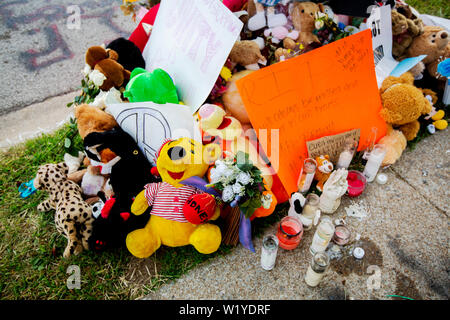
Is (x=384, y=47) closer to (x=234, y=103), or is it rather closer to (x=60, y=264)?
(x=234, y=103)

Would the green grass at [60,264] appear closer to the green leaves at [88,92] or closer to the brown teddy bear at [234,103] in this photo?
the brown teddy bear at [234,103]

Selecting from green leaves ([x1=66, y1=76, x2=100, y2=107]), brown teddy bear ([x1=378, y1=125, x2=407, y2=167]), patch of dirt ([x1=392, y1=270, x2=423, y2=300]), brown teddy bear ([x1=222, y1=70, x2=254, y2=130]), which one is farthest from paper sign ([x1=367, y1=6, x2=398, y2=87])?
green leaves ([x1=66, y1=76, x2=100, y2=107])

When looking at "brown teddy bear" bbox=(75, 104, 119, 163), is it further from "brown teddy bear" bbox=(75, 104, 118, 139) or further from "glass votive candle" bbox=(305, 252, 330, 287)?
"glass votive candle" bbox=(305, 252, 330, 287)

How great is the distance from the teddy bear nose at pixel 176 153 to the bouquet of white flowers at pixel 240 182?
212mm

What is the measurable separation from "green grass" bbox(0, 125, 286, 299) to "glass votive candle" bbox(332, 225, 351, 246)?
324 millimetres

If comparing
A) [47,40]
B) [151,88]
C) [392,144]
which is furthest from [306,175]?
[47,40]

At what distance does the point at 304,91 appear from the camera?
1703 millimetres

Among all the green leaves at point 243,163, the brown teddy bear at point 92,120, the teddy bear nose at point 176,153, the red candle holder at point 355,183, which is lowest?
the red candle holder at point 355,183

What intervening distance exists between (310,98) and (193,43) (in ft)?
2.73

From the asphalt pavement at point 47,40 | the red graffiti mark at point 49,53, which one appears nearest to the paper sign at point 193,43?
the asphalt pavement at point 47,40

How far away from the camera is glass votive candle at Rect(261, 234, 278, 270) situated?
144 centimetres

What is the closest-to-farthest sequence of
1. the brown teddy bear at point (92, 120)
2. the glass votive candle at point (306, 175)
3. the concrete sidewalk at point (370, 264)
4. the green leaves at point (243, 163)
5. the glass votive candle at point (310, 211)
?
the green leaves at point (243, 163), the concrete sidewalk at point (370, 264), the glass votive candle at point (310, 211), the glass votive candle at point (306, 175), the brown teddy bear at point (92, 120)

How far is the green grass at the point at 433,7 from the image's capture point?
128 inches
